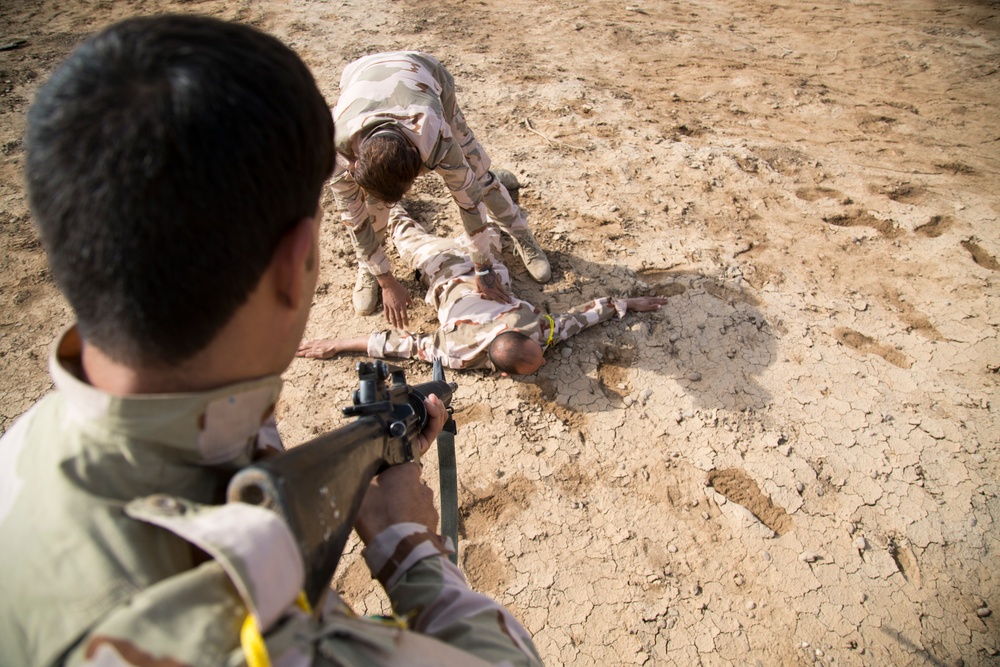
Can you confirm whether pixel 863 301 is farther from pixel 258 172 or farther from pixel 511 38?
pixel 511 38

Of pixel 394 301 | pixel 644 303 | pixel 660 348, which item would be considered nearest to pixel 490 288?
pixel 394 301

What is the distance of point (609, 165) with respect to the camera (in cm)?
406

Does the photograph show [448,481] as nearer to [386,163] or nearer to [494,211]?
[386,163]

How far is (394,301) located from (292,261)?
2.33m

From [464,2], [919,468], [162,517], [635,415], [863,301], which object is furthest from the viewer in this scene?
[464,2]

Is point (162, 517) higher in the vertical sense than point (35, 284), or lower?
higher

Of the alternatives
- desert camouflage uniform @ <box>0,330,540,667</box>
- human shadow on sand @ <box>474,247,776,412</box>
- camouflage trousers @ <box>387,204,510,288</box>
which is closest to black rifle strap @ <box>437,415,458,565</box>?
desert camouflage uniform @ <box>0,330,540,667</box>

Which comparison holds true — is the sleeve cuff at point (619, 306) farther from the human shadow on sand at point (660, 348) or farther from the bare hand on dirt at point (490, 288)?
the bare hand on dirt at point (490, 288)

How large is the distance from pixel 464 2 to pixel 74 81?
679cm

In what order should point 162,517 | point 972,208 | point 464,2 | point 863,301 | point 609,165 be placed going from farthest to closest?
point 464,2
point 609,165
point 972,208
point 863,301
point 162,517

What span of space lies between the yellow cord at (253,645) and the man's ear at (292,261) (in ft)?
1.44

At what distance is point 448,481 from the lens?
6.04ft

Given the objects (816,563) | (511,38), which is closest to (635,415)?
(816,563)

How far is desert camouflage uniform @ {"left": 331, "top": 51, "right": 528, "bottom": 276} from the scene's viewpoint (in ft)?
8.54
